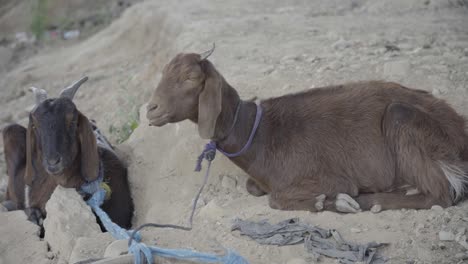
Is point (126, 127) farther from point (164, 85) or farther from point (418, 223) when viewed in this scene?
point (418, 223)

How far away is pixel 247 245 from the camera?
4.10 metres

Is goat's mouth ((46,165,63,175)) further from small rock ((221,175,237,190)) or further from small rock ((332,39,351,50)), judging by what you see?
small rock ((332,39,351,50))

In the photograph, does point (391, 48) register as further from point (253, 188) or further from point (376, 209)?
point (376, 209)

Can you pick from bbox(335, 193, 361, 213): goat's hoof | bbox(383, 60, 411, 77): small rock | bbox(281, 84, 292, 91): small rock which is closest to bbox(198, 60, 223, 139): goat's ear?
bbox(335, 193, 361, 213): goat's hoof

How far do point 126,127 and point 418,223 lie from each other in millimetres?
4037

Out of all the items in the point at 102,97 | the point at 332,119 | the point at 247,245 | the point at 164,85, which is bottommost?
the point at 102,97

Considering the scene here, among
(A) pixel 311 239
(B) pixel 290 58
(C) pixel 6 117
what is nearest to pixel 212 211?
(A) pixel 311 239

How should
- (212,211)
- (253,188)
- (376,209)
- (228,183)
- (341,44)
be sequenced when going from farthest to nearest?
(341,44)
(228,183)
(253,188)
(212,211)
(376,209)

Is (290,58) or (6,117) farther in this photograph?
(6,117)

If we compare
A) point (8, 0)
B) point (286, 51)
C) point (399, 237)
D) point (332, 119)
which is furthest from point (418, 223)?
point (8, 0)

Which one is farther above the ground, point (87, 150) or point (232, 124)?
point (232, 124)

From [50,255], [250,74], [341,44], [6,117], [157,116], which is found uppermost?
[157,116]

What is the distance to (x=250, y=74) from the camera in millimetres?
6594

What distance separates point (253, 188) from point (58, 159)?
1626 millimetres
